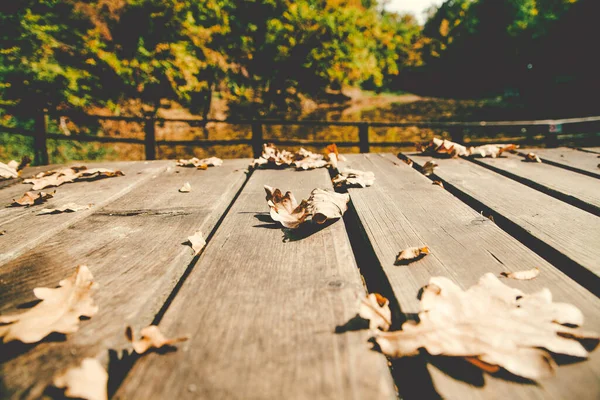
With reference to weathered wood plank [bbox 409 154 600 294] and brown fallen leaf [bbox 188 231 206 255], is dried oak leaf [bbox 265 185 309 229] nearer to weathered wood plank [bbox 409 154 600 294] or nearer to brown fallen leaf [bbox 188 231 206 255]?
brown fallen leaf [bbox 188 231 206 255]

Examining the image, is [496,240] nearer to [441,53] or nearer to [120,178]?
A: [120,178]

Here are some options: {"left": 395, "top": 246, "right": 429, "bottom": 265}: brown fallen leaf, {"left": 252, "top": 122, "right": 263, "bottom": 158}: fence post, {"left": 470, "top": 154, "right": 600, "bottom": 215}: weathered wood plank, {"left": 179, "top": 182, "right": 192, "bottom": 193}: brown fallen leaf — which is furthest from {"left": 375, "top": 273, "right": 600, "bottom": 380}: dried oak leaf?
{"left": 252, "top": 122, "right": 263, "bottom": 158}: fence post

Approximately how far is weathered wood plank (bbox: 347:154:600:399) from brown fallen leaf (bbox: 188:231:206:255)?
0.49 metres

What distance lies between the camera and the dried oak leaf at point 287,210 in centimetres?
111

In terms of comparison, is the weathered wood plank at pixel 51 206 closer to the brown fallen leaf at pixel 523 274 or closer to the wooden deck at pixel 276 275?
the wooden deck at pixel 276 275

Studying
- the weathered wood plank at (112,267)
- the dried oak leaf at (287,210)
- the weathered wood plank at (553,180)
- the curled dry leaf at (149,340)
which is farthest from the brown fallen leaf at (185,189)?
the weathered wood plank at (553,180)

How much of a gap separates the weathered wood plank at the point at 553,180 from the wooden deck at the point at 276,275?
0.05 feet

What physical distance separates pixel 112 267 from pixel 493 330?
2.82 feet

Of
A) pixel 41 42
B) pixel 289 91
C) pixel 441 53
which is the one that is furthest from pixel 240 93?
pixel 441 53

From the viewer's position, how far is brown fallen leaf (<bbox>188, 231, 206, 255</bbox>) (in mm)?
980

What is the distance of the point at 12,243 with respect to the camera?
1037mm

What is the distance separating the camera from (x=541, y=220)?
1.15 metres

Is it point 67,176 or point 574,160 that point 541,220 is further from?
point 67,176

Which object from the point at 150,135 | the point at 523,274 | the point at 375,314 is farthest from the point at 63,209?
the point at 150,135
